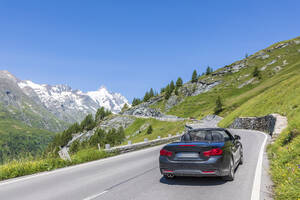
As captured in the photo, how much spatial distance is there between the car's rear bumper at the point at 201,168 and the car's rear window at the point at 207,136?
117cm

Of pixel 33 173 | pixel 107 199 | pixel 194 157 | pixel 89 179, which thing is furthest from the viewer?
pixel 33 173

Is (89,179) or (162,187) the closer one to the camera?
→ (162,187)

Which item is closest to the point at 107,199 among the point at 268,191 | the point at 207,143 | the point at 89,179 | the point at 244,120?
the point at 89,179

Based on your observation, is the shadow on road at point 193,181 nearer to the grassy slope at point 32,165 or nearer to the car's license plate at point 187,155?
the car's license plate at point 187,155

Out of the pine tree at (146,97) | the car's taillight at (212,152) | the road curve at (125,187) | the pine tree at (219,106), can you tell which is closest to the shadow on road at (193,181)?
the road curve at (125,187)

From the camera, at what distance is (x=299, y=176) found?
Answer: 5.53 m

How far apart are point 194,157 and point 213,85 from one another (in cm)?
12450

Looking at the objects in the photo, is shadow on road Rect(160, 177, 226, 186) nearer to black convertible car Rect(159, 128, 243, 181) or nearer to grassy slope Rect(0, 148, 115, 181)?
black convertible car Rect(159, 128, 243, 181)

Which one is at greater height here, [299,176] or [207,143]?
[207,143]

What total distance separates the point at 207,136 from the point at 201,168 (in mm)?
1715

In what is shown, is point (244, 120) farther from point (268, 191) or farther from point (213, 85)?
point (213, 85)

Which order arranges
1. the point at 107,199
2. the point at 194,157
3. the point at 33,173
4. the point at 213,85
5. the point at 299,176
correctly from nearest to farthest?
the point at 107,199
the point at 299,176
the point at 194,157
the point at 33,173
the point at 213,85

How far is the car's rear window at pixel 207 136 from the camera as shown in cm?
707

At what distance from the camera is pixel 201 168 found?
5.83 metres
